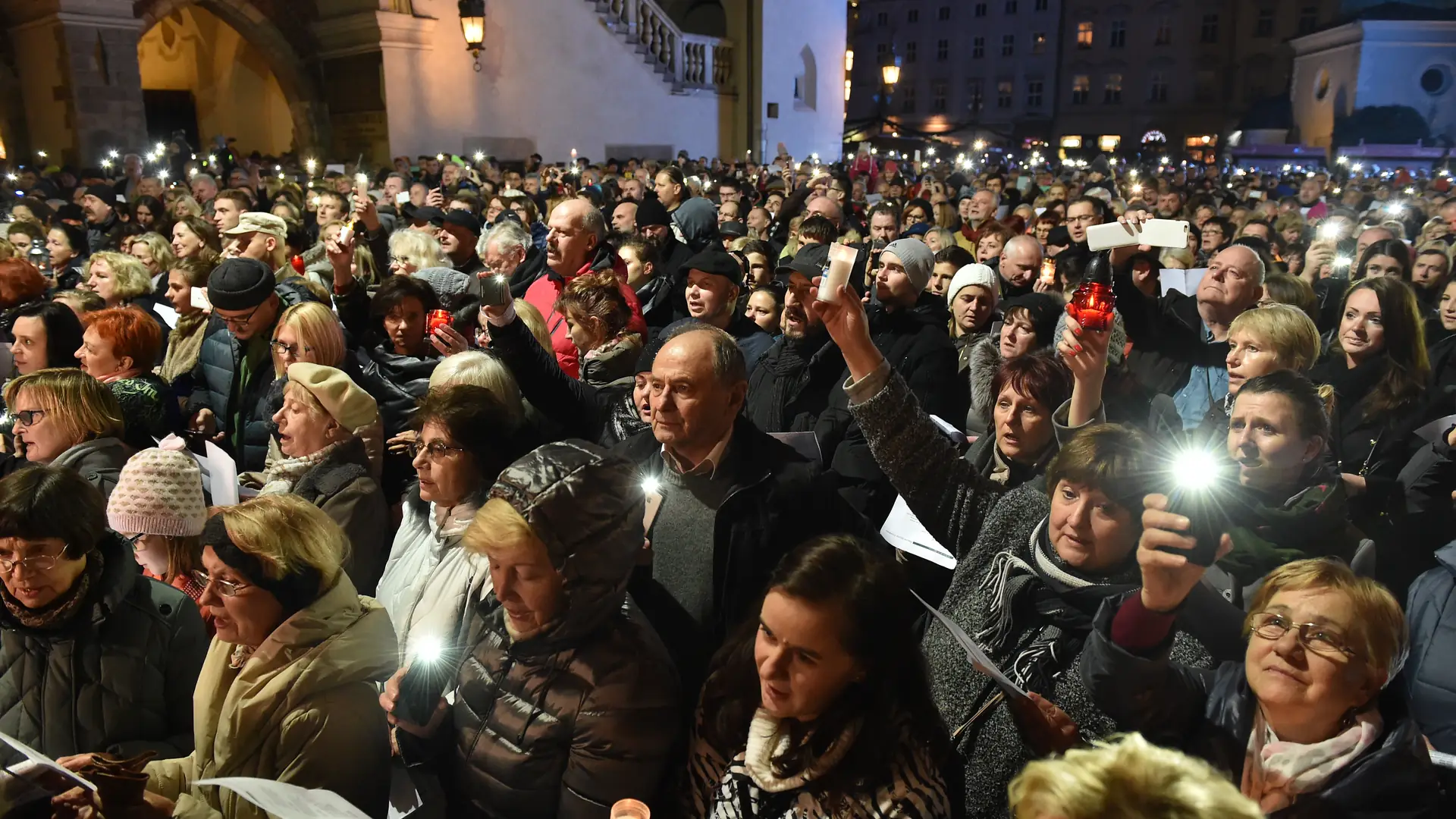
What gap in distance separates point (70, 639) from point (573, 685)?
4.70 feet

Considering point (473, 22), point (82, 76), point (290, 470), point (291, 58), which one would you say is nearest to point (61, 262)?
point (290, 470)

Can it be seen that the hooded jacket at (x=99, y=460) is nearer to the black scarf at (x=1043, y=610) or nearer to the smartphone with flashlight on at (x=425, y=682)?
the smartphone with flashlight on at (x=425, y=682)

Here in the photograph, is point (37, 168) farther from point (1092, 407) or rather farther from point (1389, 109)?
point (1389, 109)

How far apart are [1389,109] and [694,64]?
85.2ft

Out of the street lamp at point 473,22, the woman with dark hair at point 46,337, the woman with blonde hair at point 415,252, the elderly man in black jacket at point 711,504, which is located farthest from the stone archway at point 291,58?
the elderly man in black jacket at point 711,504

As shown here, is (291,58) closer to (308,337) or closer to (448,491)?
(308,337)

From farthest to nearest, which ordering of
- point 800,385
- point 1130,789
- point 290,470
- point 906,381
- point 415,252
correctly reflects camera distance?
point 415,252 → point 800,385 → point 906,381 → point 290,470 → point 1130,789

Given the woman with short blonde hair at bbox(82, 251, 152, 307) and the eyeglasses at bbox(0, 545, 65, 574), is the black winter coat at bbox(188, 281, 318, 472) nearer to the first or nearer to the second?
the woman with short blonde hair at bbox(82, 251, 152, 307)

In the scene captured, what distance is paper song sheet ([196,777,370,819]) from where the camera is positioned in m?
1.65

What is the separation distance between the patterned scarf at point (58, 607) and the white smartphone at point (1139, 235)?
283 cm

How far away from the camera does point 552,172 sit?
1484cm

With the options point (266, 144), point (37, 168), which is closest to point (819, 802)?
point (37, 168)

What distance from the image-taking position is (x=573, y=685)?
6.79 feet

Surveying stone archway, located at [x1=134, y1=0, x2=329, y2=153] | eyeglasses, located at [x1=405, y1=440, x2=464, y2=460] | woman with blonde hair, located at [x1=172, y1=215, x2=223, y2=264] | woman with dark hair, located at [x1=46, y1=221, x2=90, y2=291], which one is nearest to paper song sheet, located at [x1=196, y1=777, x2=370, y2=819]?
eyeglasses, located at [x1=405, y1=440, x2=464, y2=460]
